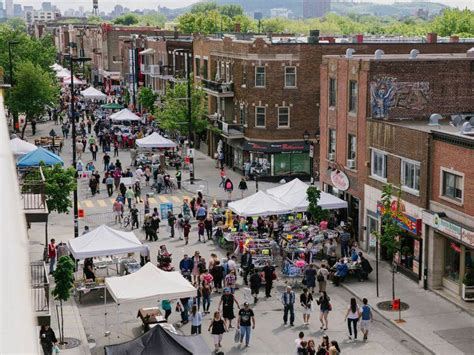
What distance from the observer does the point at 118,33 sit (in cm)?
11906

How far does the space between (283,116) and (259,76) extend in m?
3.18

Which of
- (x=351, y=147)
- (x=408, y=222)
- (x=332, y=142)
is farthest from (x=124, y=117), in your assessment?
(x=408, y=222)

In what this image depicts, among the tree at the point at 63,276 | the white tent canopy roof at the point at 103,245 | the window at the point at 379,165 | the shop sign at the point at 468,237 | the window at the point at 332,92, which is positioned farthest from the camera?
the window at the point at 332,92

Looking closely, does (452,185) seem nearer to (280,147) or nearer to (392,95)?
(392,95)

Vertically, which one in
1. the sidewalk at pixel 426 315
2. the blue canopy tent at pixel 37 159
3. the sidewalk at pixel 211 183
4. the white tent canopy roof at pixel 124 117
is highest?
the blue canopy tent at pixel 37 159

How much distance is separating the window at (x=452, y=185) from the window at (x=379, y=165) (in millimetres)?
4813

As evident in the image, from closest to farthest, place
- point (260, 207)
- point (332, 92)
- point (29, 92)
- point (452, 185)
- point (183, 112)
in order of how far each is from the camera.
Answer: point (452, 185) → point (260, 207) → point (332, 92) → point (183, 112) → point (29, 92)

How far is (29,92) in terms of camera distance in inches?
2785

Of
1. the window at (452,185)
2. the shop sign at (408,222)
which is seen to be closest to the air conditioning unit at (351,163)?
the shop sign at (408,222)

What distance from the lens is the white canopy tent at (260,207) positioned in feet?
111

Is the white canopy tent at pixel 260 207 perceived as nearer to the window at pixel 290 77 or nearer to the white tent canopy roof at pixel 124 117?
the window at pixel 290 77

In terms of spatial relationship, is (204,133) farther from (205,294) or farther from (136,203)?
(205,294)

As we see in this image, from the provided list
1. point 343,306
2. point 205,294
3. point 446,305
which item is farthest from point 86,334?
point 446,305

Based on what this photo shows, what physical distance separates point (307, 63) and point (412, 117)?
1896 centimetres
